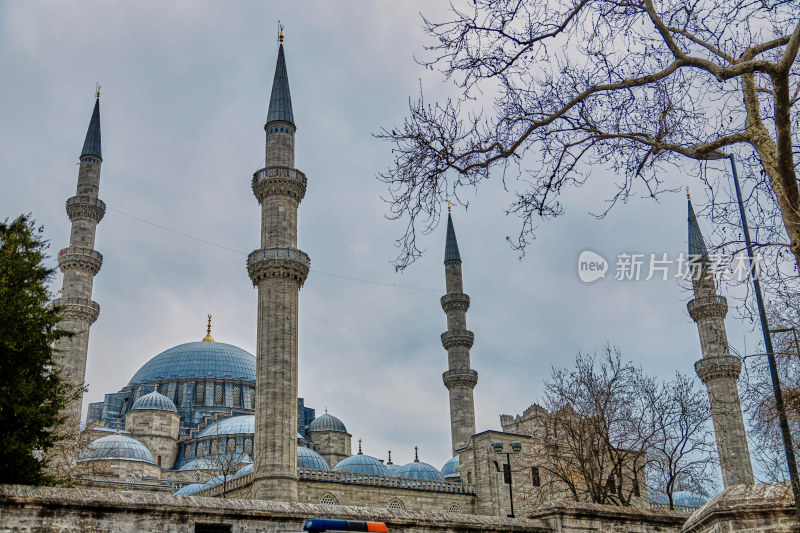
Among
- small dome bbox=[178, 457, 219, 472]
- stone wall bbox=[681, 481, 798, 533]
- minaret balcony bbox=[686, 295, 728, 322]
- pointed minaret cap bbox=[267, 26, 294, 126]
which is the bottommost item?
stone wall bbox=[681, 481, 798, 533]

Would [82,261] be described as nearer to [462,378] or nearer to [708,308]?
[462,378]

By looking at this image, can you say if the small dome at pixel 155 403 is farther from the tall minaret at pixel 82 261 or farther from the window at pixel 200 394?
the tall minaret at pixel 82 261

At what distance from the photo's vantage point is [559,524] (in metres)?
13.2

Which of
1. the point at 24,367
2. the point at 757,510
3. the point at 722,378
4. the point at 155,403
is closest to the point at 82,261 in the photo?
the point at 155,403

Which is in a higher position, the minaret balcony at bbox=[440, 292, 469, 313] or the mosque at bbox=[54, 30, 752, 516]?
the minaret balcony at bbox=[440, 292, 469, 313]

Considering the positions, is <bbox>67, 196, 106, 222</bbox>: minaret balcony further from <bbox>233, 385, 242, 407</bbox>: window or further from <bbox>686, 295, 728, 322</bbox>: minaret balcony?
<bbox>686, 295, 728, 322</bbox>: minaret balcony

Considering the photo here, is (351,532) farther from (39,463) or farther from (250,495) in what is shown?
(250,495)

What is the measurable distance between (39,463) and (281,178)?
75.0ft

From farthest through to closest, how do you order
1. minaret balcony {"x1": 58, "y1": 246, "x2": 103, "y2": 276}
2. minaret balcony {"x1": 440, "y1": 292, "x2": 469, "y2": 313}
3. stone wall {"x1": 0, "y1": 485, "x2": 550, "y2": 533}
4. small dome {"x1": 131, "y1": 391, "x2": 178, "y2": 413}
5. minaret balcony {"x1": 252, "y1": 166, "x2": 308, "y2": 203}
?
small dome {"x1": 131, "y1": 391, "x2": 178, "y2": 413}, minaret balcony {"x1": 440, "y1": 292, "x2": 469, "y2": 313}, minaret balcony {"x1": 58, "y1": 246, "x2": 103, "y2": 276}, minaret balcony {"x1": 252, "y1": 166, "x2": 308, "y2": 203}, stone wall {"x1": 0, "y1": 485, "x2": 550, "y2": 533}

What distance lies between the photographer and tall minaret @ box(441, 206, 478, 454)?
147 ft

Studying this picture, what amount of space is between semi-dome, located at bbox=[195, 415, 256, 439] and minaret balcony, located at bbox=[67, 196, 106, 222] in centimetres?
1717

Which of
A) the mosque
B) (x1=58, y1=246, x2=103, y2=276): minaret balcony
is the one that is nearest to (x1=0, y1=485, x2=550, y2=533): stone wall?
the mosque

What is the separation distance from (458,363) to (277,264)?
16490mm

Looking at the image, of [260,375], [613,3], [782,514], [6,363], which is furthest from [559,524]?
[260,375]
